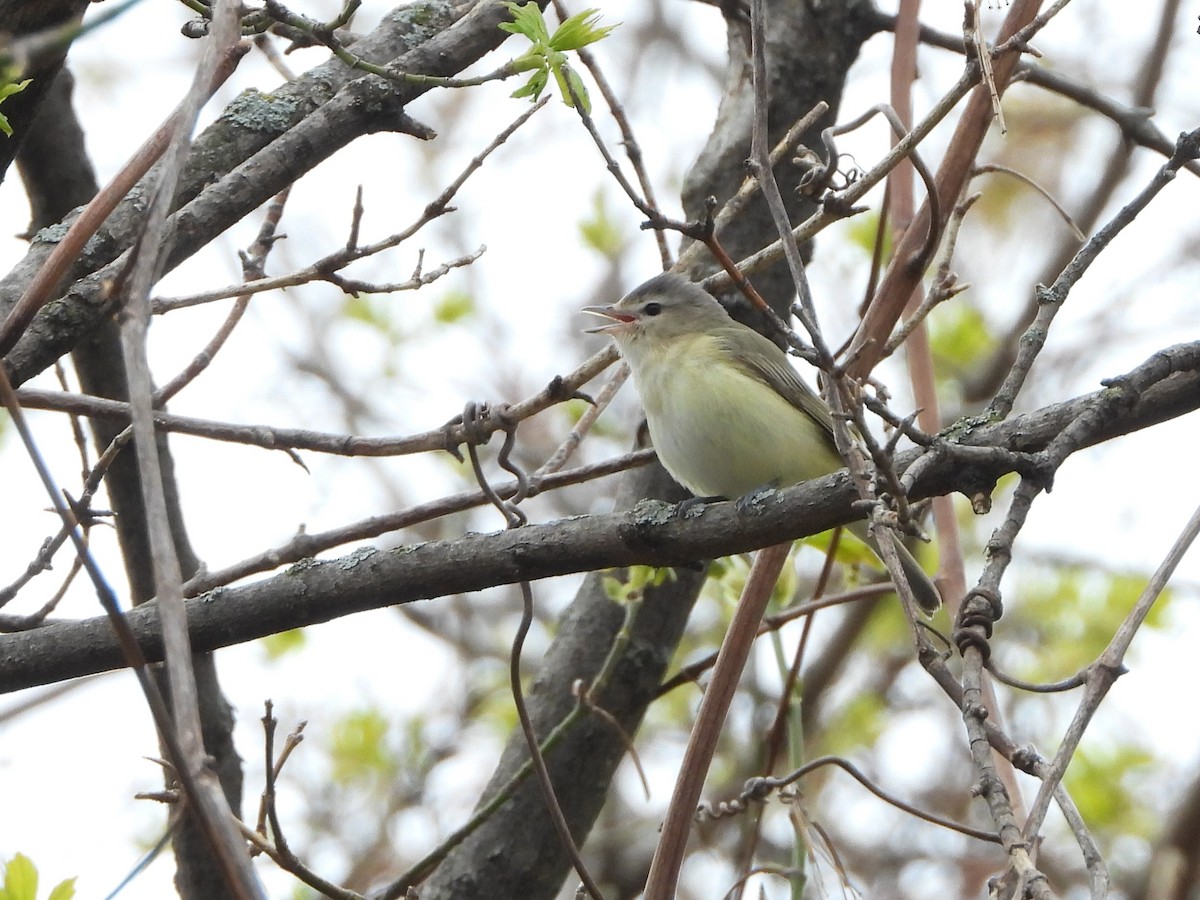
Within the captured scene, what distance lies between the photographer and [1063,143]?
824 centimetres

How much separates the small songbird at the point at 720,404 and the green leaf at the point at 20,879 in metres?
2.27

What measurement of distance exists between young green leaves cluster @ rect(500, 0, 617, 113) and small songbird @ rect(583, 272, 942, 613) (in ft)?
5.21

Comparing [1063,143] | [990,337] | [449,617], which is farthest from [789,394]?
[1063,143]

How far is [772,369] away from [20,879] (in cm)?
300

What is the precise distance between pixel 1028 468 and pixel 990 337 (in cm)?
521

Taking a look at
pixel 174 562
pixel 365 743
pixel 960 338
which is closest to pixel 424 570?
pixel 174 562

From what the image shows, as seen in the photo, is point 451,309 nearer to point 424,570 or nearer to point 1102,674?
point 424,570

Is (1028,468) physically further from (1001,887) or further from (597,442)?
(597,442)

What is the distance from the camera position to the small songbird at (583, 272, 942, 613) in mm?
4113

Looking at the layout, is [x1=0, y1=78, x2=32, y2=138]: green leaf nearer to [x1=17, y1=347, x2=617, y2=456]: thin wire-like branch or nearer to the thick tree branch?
[x1=17, y1=347, x2=617, y2=456]: thin wire-like branch

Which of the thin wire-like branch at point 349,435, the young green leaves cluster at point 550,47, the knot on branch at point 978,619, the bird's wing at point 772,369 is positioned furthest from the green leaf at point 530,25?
the bird's wing at point 772,369

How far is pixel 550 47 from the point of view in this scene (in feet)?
7.90

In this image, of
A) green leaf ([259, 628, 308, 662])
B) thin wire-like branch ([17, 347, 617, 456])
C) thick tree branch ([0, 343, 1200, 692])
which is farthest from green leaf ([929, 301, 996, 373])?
thick tree branch ([0, 343, 1200, 692])

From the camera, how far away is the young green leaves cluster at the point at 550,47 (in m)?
2.38
